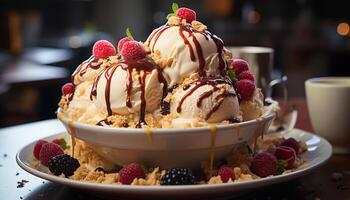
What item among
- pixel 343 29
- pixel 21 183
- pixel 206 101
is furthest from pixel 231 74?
pixel 343 29

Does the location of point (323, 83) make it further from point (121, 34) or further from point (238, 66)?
point (121, 34)

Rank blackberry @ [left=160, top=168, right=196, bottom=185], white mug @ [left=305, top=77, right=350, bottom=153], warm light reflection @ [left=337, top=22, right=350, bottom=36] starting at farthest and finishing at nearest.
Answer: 1. warm light reflection @ [left=337, top=22, right=350, bottom=36]
2. white mug @ [left=305, top=77, right=350, bottom=153]
3. blackberry @ [left=160, top=168, right=196, bottom=185]

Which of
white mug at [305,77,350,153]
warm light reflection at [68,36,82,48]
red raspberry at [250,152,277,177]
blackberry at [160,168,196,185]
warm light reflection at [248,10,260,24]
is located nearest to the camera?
blackberry at [160,168,196,185]

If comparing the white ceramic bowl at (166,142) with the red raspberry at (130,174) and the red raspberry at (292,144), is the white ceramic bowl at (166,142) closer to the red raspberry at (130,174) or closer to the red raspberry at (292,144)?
the red raspberry at (130,174)

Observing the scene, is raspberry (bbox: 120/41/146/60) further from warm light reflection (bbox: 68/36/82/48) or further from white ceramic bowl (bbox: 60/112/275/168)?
warm light reflection (bbox: 68/36/82/48)

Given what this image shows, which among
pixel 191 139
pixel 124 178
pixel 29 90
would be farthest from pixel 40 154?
pixel 29 90

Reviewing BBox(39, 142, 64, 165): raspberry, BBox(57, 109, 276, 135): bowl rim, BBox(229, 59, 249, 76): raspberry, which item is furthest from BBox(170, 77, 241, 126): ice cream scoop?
BBox(39, 142, 64, 165): raspberry
